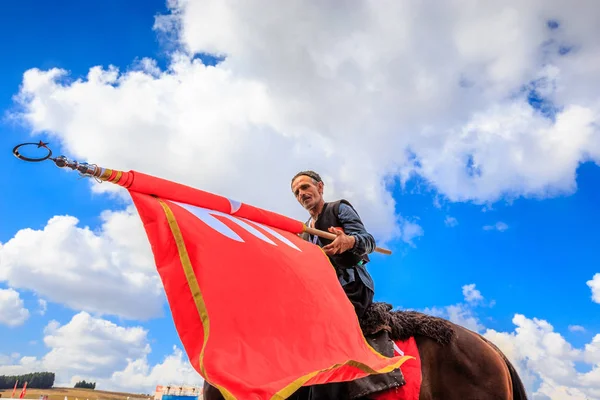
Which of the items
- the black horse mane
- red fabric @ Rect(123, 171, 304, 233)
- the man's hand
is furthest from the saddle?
red fabric @ Rect(123, 171, 304, 233)

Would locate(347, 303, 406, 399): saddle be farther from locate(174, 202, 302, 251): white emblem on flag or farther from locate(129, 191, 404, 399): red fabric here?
locate(174, 202, 302, 251): white emblem on flag

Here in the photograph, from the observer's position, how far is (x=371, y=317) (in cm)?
481

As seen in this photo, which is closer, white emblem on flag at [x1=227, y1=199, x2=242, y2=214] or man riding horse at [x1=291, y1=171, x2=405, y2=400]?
white emblem on flag at [x1=227, y1=199, x2=242, y2=214]

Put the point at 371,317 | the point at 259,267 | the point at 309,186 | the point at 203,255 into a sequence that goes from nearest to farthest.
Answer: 1. the point at 203,255
2. the point at 259,267
3. the point at 371,317
4. the point at 309,186

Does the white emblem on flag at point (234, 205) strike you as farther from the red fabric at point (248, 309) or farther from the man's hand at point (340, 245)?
the man's hand at point (340, 245)

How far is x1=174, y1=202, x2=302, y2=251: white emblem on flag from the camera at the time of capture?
364cm

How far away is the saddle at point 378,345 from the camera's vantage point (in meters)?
4.33

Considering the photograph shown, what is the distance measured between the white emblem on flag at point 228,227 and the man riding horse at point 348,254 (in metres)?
0.63

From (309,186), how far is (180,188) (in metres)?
1.78

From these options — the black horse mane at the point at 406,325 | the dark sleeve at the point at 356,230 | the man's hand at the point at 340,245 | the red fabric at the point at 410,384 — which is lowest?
the red fabric at the point at 410,384

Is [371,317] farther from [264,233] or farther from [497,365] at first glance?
[264,233]

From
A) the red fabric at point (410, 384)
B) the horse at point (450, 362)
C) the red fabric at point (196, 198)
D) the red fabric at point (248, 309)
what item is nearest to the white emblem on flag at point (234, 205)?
the red fabric at point (196, 198)

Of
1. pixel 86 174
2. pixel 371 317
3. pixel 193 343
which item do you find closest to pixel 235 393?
pixel 193 343

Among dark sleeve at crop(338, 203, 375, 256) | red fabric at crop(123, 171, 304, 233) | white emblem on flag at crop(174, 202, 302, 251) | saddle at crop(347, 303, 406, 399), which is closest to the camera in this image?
red fabric at crop(123, 171, 304, 233)
